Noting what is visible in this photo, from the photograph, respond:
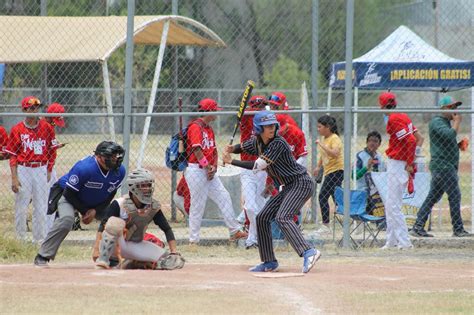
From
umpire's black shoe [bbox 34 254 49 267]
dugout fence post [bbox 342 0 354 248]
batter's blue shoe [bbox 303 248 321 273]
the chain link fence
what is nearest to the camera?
batter's blue shoe [bbox 303 248 321 273]

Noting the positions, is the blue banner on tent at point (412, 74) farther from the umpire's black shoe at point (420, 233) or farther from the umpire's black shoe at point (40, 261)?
the umpire's black shoe at point (40, 261)

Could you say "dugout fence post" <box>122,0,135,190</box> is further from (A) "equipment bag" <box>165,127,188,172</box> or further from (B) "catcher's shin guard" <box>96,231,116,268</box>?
(B) "catcher's shin guard" <box>96,231,116,268</box>

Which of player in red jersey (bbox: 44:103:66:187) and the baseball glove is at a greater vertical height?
player in red jersey (bbox: 44:103:66:187)

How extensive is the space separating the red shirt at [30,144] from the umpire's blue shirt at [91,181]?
7.64 ft

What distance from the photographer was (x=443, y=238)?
46.1ft

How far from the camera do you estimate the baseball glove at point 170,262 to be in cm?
1058

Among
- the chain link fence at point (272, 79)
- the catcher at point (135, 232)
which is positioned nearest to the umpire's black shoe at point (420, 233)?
the chain link fence at point (272, 79)

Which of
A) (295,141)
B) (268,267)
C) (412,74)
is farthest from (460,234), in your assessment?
(268,267)

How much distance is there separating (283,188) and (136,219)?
154 cm

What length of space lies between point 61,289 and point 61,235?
64.8 inches

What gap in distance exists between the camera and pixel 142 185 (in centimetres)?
1027

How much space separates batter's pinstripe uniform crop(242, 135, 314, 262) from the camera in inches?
409

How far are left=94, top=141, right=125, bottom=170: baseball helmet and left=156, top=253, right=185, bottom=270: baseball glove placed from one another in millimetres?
1077

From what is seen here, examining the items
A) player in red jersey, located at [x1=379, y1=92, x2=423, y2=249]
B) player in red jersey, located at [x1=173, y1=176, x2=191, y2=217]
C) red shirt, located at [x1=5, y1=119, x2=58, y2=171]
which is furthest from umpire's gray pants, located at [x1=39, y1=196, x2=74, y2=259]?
player in red jersey, located at [x1=379, y1=92, x2=423, y2=249]
